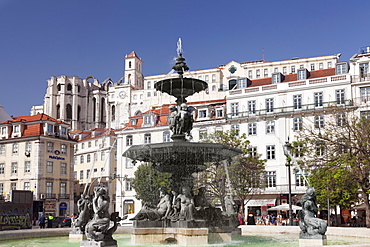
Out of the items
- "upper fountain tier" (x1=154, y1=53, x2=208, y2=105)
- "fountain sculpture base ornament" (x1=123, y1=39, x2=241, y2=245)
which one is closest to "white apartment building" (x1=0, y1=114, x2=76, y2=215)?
"upper fountain tier" (x1=154, y1=53, x2=208, y2=105)

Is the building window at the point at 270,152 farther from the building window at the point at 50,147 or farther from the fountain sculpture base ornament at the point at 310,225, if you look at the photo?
the fountain sculpture base ornament at the point at 310,225

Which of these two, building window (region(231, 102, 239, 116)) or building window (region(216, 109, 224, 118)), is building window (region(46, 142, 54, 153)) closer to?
building window (region(216, 109, 224, 118))

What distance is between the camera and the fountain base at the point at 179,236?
14320mm

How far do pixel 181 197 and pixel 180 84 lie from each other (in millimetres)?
4211

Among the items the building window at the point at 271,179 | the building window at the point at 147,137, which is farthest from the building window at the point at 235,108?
the building window at the point at 147,137

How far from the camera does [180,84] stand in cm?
1719

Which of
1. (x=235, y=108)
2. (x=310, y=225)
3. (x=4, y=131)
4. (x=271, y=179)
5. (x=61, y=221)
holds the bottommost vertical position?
(x=61, y=221)

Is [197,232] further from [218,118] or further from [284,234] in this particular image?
[218,118]

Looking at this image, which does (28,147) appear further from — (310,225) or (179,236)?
(310,225)

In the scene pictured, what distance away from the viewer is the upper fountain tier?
55.8 feet

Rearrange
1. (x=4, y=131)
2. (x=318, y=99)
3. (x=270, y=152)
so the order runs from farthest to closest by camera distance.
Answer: (x=4, y=131) < (x=270, y=152) < (x=318, y=99)

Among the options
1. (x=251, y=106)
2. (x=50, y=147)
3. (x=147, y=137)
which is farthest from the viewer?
(x=50, y=147)

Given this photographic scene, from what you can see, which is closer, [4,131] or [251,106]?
[251,106]

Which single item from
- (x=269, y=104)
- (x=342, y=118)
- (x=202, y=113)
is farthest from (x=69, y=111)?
(x=342, y=118)
